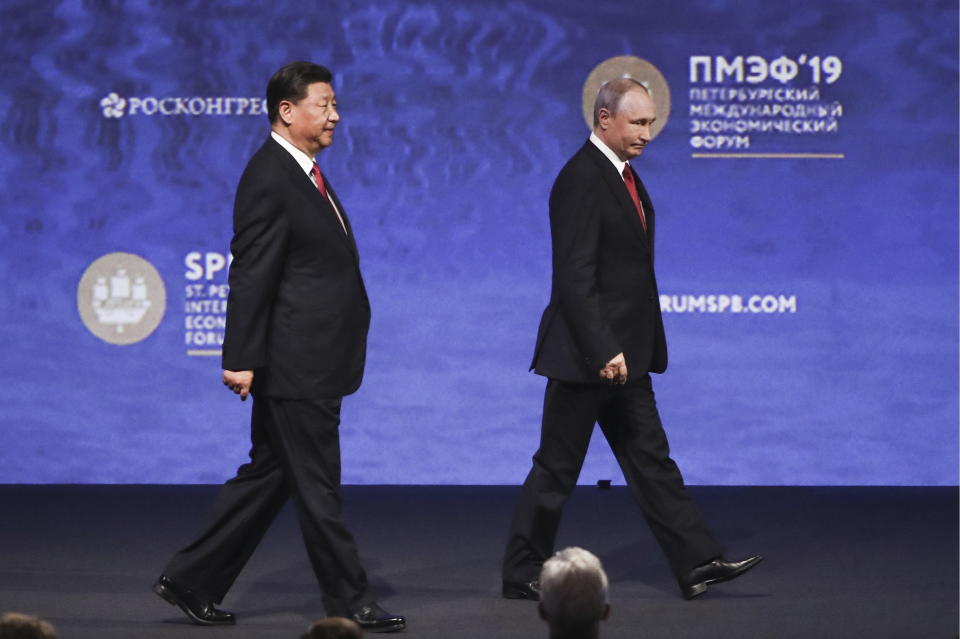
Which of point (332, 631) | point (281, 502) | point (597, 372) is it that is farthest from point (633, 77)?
point (332, 631)

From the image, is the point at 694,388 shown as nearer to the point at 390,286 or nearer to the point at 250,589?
the point at 390,286

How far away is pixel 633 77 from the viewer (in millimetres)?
5750

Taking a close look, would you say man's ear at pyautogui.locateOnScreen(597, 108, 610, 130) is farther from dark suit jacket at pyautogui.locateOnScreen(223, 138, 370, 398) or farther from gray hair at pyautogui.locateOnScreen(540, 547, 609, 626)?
gray hair at pyautogui.locateOnScreen(540, 547, 609, 626)

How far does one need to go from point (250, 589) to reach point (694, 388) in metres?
2.36

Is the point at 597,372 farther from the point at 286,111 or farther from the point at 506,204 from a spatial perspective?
the point at 506,204

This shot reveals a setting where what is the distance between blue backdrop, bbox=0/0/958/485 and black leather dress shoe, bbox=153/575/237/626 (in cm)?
229

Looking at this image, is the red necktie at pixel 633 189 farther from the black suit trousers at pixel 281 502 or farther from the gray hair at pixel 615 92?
the black suit trousers at pixel 281 502

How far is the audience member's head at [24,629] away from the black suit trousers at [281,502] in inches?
54.8

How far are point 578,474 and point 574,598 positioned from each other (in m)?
1.72

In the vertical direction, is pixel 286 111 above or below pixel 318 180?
above

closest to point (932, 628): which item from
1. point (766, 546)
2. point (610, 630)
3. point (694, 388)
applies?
point (610, 630)

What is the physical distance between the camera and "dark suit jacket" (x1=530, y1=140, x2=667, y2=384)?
12.3 ft

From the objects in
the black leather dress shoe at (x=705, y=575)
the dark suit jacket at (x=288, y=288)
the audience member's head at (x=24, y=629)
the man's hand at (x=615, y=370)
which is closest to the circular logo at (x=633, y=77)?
the man's hand at (x=615, y=370)

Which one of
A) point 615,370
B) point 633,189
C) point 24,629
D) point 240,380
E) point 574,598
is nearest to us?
point 24,629
